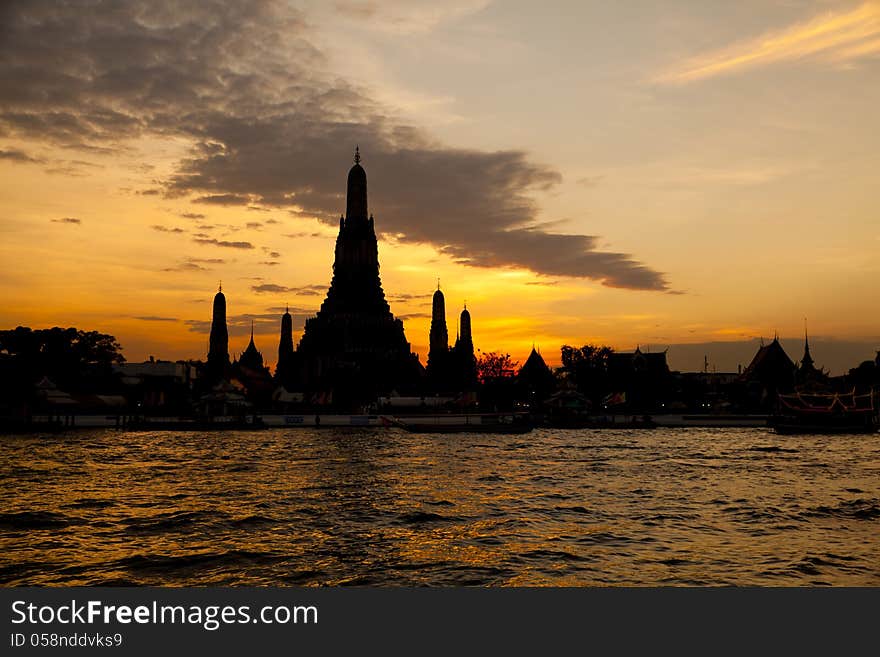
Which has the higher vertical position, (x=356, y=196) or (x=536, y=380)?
(x=356, y=196)

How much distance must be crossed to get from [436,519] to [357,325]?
121m

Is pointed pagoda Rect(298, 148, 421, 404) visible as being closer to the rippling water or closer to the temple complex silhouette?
the temple complex silhouette

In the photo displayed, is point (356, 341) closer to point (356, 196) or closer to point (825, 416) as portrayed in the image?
point (356, 196)

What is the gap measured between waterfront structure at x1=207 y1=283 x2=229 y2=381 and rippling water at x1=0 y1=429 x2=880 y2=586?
350 ft

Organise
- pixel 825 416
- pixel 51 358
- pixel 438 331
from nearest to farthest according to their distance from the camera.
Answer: pixel 825 416 → pixel 51 358 → pixel 438 331

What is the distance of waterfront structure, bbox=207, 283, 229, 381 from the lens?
6422 inches

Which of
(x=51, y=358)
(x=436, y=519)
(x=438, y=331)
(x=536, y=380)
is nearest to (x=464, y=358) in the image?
(x=438, y=331)

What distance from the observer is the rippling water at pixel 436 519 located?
19328mm

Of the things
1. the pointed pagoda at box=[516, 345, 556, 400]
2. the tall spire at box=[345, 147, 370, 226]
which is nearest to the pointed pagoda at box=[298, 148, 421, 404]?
the tall spire at box=[345, 147, 370, 226]

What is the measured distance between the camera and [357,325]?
14688 cm

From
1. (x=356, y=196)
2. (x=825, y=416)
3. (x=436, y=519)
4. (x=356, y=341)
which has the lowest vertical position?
(x=436, y=519)

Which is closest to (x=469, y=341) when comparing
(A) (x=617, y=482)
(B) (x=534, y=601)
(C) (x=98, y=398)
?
(C) (x=98, y=398)

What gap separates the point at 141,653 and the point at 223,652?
2.66ft

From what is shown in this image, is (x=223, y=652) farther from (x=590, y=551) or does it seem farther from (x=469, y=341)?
(x=469, y=341)
